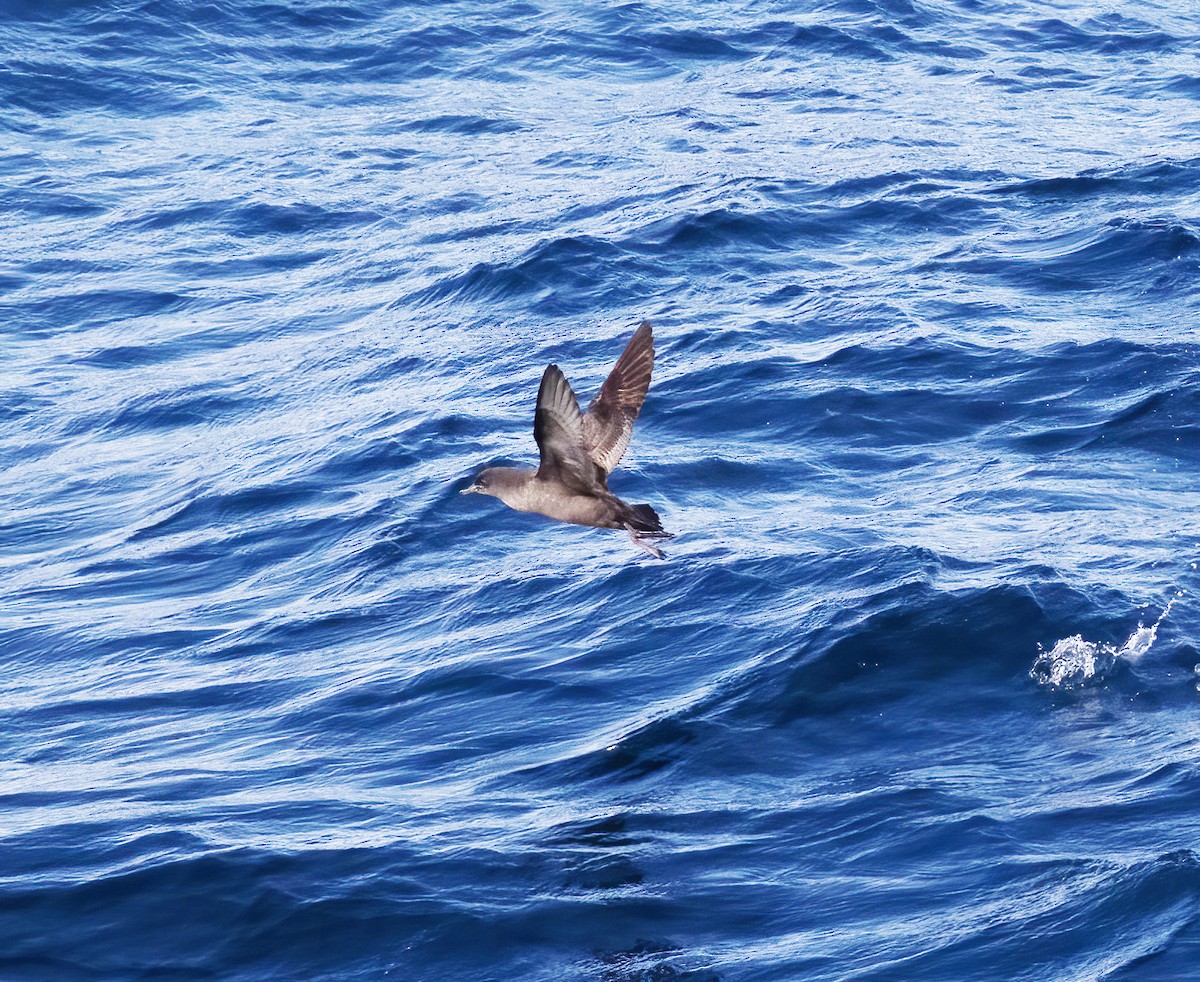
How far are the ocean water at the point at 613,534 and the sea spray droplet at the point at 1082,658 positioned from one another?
30mm

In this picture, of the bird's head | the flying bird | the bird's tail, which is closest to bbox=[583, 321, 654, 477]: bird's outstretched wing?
the flying bird

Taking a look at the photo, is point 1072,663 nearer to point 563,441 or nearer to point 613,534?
point 563,441

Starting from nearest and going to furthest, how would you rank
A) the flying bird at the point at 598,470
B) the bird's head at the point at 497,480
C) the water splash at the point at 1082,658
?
the flying bird at the point at 598,470 < the bird's head at the point at 497,480 < the water splash at the point at 1082,658

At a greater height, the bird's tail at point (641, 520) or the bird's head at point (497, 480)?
the bird's head at point (497, 480)

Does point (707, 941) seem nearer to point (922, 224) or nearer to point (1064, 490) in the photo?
point (1064, 490)

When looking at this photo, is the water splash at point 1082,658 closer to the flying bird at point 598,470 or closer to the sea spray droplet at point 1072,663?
the sea spray droplet at point 1072,663

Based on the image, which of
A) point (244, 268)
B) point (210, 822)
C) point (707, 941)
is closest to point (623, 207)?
point (244, 268)

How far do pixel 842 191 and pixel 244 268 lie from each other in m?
6.80

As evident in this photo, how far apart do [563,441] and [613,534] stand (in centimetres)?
484

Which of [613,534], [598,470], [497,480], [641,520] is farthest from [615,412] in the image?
[613,534]

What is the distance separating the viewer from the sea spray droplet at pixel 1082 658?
11.0m

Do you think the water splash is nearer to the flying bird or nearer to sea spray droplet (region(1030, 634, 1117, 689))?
sea spray droplet (region(1030, 634, 1117, 689))

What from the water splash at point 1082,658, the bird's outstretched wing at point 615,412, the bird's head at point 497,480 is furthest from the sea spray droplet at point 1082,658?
the bird's head at point 497,480

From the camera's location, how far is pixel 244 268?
20.2m
